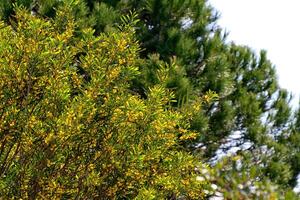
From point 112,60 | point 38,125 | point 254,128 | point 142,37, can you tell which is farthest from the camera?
point 254,128

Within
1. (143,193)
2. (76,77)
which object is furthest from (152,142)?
(76,77)

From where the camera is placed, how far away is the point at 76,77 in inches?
222

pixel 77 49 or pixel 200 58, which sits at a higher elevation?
pixel 200 58

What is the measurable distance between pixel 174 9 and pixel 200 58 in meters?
0.96

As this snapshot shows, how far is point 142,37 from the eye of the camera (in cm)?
1100

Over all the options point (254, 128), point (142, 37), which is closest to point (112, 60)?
point (142, 37)

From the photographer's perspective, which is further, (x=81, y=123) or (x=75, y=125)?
(x=81, y=123)

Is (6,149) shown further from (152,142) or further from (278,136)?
(278,136)

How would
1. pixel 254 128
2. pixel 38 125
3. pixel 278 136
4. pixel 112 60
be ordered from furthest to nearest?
pixel 278 136, pixel 254 128, pixel 112 60, pixel 38 125

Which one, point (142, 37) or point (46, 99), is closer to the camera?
point (46, 99)

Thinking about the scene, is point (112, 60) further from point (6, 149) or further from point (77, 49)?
point (6, 149)

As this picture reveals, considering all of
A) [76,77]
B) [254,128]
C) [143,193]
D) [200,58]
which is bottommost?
[143,193]

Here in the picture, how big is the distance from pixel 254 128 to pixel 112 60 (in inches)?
259

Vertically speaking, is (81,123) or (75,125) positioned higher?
(81,123)
